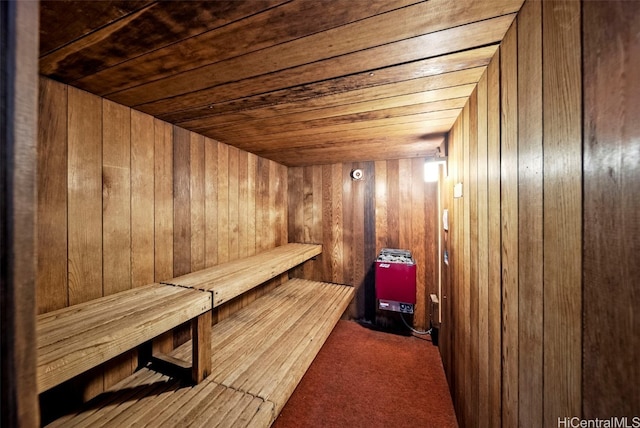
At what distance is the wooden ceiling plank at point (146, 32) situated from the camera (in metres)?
0.84

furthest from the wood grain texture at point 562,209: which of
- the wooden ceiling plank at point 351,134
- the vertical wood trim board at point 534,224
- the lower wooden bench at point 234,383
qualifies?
the lower wooden bench at point 234,383

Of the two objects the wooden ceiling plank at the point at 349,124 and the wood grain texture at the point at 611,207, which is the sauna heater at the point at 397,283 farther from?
the wood grain texture at the point at 611,207

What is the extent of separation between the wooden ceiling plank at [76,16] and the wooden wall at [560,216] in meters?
1.39

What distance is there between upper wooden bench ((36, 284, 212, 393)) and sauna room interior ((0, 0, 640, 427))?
2cm

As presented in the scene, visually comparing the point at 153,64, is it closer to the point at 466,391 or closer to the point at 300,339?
the point at 300,339

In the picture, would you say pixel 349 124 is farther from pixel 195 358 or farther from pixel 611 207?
pixel 195 358

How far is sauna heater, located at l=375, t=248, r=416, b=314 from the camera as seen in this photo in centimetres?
275

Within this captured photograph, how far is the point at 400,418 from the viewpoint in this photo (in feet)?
6.36

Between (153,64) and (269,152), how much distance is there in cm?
180

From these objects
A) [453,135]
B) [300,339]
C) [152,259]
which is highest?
[453,135]

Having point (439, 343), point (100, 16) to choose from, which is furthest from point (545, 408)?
point (439, 343)

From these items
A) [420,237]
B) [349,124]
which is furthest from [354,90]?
[420,237]

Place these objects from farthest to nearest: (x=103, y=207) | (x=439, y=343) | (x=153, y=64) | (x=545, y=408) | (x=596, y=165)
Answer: (x=439, y=343)
(x=103, y=207)
(x=153, y=64)
(x=545, y=408)
(x=596, y=165)

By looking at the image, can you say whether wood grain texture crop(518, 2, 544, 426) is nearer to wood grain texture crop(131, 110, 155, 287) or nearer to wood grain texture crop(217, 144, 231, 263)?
wood grain texture crop(131, 110, 155, 287)
